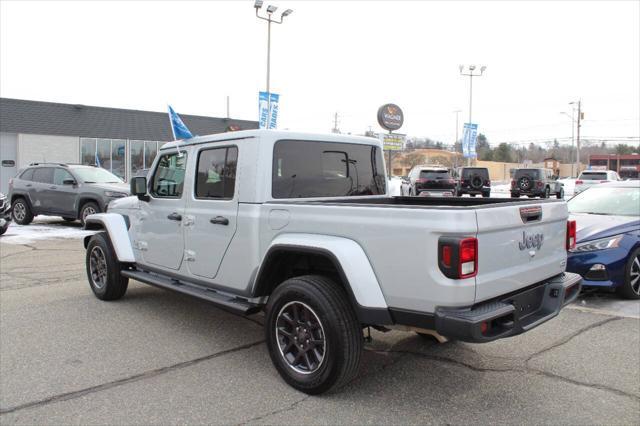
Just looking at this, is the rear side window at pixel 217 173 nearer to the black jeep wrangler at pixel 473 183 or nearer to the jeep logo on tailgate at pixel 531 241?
the jeep logo on tailgate at pixel 531 241

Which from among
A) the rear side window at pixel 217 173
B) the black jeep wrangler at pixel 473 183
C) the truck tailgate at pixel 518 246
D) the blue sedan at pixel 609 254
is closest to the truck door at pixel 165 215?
the rear side window at pixel 217 173

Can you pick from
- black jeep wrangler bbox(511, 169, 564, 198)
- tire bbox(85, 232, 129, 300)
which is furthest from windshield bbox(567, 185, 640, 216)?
black jeep wrangler bbox(511, 169, 564, 198)

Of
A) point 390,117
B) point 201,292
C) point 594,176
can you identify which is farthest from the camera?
point 390,117

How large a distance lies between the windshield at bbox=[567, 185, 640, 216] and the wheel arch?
17.1 feet

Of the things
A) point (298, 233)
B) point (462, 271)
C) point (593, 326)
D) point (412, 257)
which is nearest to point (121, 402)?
point (298, 233)

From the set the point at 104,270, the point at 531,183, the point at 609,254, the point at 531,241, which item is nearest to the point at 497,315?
the point at 531,241

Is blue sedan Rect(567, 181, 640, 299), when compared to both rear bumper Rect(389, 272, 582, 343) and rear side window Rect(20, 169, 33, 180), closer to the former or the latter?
rear bumper Rect(389, 272, 582, 343)

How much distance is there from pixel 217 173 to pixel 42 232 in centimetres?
1081

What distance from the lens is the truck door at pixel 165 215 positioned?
4.98 metres

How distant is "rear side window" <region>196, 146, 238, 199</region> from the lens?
4.42 m

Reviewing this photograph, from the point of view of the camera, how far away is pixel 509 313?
3.22m

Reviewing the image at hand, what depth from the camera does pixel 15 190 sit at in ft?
49.4

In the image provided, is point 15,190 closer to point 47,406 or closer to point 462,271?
point 47,406

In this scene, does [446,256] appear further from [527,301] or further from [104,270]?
[104,270]
